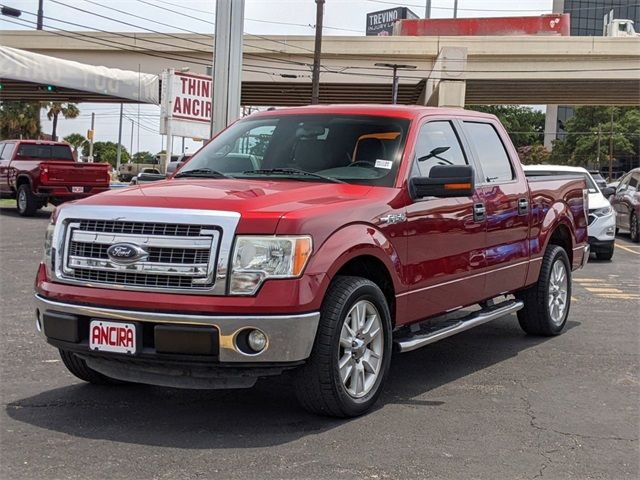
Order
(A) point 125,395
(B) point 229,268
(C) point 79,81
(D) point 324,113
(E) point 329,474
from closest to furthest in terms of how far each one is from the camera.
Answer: (E) point 329,474 < (B) point 229,268 < (A) point 125,395 < (D) point 324,113 < (C) point 79,81

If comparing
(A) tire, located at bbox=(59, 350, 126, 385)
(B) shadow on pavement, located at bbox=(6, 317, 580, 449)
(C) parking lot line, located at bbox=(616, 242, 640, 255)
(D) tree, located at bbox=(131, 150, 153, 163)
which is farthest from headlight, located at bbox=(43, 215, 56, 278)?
(D) tree, located at bbox=(131, 150, 153, 163)

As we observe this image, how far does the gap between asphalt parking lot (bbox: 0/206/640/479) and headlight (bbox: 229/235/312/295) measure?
0.83 metres

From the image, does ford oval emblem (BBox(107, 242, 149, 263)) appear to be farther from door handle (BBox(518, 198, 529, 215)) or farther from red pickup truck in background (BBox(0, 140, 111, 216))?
red pickup truck in background (BBox(0, 140, 111, 216))

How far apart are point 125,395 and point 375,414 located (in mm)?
1600

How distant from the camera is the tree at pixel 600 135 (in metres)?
84.9

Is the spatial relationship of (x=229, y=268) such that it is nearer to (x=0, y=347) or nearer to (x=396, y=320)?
(x=396, y=320)

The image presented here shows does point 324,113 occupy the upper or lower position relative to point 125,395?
upper

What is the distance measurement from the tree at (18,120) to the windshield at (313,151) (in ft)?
208

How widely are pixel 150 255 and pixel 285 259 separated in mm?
733

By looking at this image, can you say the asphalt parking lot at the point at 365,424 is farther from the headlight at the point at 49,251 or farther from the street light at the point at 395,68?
the street light at the point at 395,68

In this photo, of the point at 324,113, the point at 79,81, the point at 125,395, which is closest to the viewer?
the point at 125,395

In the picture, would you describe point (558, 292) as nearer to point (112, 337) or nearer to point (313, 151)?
point (313, 151)

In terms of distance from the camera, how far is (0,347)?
6645mm

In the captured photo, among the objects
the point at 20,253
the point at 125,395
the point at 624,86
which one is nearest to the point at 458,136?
the point at 125,395
